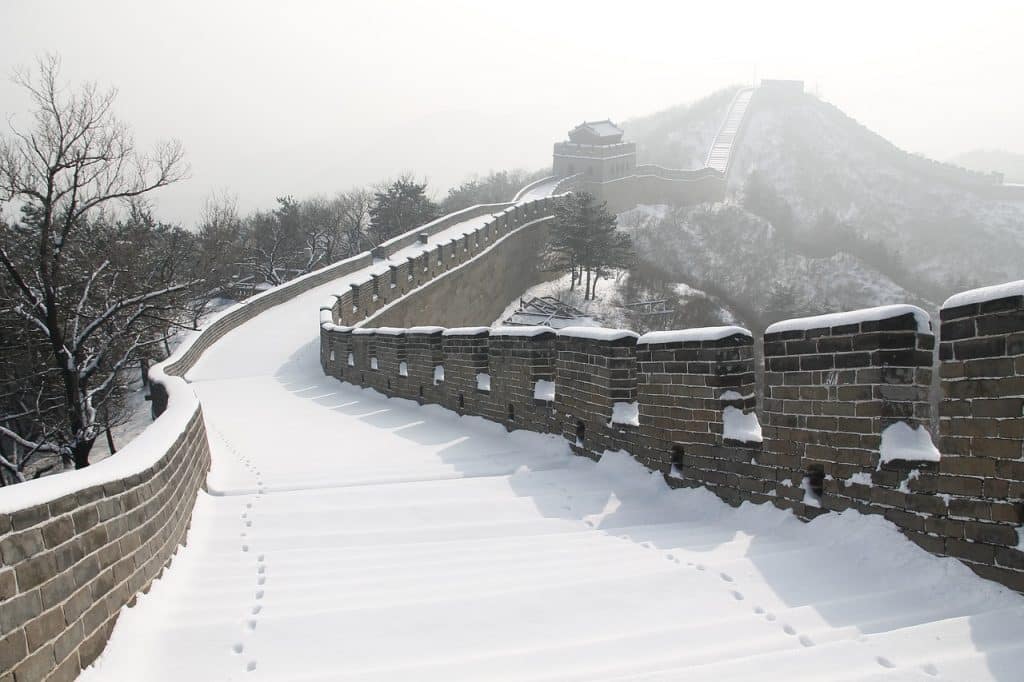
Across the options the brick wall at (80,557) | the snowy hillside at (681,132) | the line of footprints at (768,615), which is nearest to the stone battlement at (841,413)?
the line of footprints at (768,615)

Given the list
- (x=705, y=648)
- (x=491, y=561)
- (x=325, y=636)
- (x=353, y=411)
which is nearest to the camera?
(x=705, y=648)

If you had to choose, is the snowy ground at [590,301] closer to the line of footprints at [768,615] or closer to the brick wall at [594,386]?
the brick wall at [594,386]

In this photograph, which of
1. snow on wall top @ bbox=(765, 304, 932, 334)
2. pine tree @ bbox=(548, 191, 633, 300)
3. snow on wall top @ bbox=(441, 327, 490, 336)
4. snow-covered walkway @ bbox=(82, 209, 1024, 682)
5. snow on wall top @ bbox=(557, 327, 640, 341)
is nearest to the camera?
snow-covered walkway @ bbox=(82, 209, 1024, 682)

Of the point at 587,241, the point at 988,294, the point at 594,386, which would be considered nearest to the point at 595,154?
the point at 587,241

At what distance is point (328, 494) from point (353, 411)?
6.28 metres

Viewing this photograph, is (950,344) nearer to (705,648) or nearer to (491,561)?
(705,648)

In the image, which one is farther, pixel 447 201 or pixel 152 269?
pixel 447 201

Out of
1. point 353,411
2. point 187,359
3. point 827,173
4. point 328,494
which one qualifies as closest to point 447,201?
point 827,173

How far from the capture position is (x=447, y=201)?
7238 centimetres

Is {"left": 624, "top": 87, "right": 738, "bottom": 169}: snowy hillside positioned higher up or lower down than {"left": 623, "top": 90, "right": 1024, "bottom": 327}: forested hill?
higher up

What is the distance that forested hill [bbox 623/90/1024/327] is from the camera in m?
59.1

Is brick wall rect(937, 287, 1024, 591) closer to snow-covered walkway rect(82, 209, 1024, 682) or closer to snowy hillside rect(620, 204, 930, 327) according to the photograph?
snow-covered walkway rect(82, 209, 1024, 682)

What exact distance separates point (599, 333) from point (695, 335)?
1.39 m

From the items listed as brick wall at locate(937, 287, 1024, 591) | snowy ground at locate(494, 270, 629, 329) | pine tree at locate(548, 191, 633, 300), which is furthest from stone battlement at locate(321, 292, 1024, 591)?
pine tree at locate(548, 191, 633, 300)
